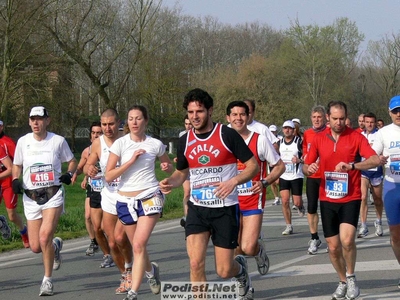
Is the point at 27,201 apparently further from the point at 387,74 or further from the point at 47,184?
the point at 387,74

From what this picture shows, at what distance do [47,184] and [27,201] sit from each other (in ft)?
0.99

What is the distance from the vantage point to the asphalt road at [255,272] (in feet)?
27.3

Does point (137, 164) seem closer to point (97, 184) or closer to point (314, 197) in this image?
point (97, 184)

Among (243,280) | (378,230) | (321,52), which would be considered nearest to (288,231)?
(378,230)

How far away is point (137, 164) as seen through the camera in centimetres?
791

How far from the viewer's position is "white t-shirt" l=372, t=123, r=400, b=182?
8195mm

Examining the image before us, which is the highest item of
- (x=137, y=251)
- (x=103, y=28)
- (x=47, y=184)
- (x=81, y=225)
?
(x=103, y=28)

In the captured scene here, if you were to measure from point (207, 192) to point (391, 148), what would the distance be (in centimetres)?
260

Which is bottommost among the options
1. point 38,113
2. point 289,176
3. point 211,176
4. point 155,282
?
point 155,282

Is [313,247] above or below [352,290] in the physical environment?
below

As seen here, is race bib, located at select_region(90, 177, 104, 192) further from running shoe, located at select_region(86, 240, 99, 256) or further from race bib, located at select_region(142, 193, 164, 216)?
race bib, located at select_region(142, 193, 164, 216)

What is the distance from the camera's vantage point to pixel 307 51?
66188mm

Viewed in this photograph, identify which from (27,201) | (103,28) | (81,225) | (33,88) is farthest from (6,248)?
(103,28)

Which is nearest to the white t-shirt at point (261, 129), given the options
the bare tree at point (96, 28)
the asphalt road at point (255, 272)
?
the asphalt road at point (255, 272)
